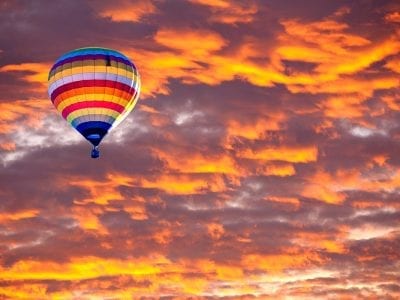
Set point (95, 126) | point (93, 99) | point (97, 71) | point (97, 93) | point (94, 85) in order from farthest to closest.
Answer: point (95, 126), point (93, 99), point (97, 93), point (94, 85), point (97, 71)

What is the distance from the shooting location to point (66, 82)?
82.8 m

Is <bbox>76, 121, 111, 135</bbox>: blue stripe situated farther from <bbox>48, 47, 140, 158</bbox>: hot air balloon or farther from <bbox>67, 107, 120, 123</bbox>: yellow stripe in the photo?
<bbox>67, 107, 120, 123</bbox>: yellow stripe

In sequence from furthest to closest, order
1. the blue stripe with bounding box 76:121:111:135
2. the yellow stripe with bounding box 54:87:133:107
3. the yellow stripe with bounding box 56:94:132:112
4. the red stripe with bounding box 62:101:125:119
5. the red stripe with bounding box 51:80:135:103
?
the blue stripe with bounding box 76:121:111:135 < the red stripe with bounding box 62:101:125:119 < the yellow stripe with bounding box 56:94:132:112 < the yellow stripe with bounding box 54:87:133:107 < the red stripe with bounding box 51:80:135:103

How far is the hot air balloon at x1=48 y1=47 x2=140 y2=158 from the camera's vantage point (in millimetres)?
82062

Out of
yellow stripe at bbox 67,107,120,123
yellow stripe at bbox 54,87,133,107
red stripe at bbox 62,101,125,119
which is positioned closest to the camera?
yellow stripe at bbox 54,87,133,107

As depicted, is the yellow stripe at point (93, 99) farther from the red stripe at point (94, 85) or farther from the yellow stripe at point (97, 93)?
the red stripe at point (94, 85)

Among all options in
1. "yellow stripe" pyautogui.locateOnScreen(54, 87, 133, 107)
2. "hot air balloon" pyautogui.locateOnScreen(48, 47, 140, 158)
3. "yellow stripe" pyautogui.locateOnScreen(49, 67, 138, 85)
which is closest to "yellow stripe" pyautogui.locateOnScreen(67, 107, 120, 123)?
"hot air balloon" pyautogui.locateOnScreen(48, 47, 140, 158)

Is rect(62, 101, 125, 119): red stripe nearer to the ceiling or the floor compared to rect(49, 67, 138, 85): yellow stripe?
nearer to the floor

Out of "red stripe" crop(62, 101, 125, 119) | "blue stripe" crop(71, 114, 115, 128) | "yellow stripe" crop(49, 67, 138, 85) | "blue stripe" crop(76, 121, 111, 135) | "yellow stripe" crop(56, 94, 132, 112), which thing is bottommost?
"blue stripe" crop(76, 121, 111, 135)

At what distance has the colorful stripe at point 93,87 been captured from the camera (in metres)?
82.1

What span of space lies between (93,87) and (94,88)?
0.46 ft

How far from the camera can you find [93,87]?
82062 millimetres

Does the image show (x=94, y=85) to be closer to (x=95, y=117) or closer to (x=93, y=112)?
(x=93, y=112)

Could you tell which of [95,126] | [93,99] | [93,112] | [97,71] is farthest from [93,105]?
[97,71]
